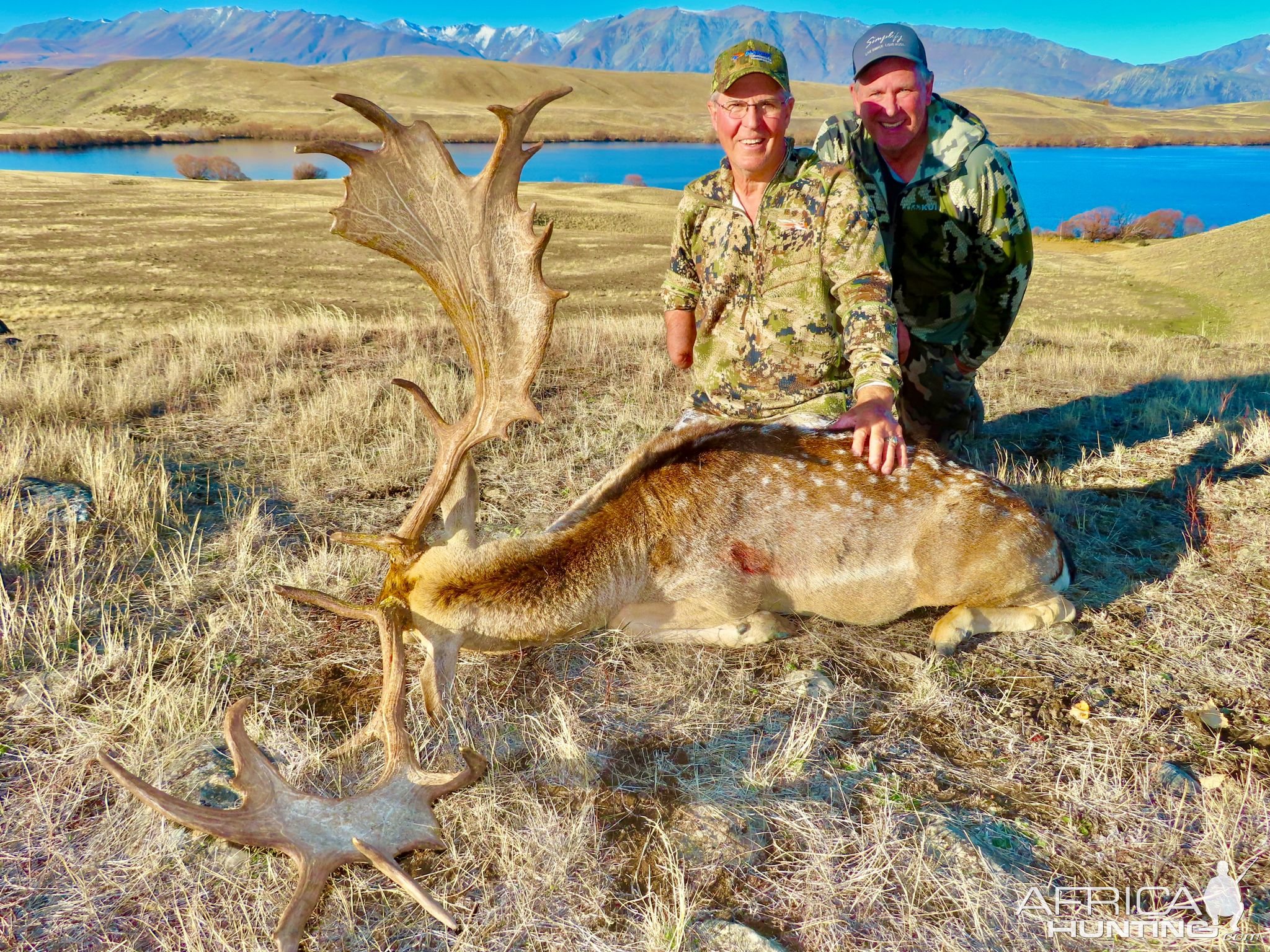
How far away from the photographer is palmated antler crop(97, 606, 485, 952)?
97.0 inches

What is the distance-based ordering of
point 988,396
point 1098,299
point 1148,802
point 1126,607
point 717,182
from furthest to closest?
point 1098,299 < point 988,396 < point 717,182 < point 1126,607 < point 1148,802

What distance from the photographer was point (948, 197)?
605cm

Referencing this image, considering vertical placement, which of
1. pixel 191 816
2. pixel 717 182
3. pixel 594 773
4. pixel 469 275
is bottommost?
pixel 594 773

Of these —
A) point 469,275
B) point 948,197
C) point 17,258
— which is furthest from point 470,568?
point 17,258

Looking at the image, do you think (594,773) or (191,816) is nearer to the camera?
(191,816)

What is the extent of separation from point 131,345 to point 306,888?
9.06 meters

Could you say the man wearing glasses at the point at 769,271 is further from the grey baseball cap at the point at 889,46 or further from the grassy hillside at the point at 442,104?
the grassy hillside at the point at 442,104

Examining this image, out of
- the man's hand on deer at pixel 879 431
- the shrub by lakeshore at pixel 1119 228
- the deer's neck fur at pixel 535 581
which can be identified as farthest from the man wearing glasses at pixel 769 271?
the shrub by lakeshore at pixel 1119 228

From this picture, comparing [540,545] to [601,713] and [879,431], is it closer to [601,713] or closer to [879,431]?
[601,713]

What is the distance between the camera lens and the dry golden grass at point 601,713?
2627 mm

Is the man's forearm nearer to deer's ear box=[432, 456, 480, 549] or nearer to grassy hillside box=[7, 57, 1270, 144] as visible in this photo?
deer's ear box=[432, 456, 480, 549]

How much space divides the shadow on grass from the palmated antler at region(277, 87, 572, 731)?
3.52m

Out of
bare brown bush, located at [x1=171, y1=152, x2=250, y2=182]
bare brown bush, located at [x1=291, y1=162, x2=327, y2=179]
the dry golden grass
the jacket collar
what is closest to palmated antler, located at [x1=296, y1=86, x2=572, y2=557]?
the dry golden grass

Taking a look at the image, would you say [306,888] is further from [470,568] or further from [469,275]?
[469,275]
